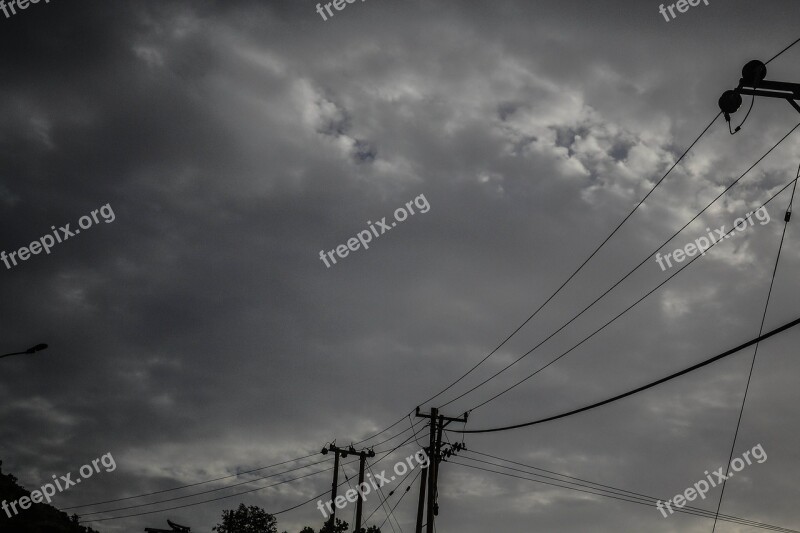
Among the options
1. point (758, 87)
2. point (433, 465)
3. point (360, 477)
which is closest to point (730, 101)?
point (758, 87)

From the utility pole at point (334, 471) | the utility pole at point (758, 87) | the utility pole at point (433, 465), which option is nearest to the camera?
the utility pole at point (758, 87)

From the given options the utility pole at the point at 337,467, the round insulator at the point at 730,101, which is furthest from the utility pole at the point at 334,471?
the round insulator at the point at 730,101

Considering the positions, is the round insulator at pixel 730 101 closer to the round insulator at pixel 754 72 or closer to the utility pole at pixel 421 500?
the round insulator at pixel 754 72

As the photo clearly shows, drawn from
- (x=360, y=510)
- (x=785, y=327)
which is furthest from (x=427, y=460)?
(x=785, y=327)

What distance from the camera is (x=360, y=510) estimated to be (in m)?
33.7

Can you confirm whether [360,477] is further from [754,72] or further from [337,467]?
[754,72]

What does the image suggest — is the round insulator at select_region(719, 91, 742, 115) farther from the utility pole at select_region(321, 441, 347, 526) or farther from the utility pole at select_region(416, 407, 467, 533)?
the utility pole at select_region(321, 441, 347, 526)

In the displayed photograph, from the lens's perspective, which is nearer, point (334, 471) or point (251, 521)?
point (334, 471)

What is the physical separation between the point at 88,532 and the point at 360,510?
1671cm

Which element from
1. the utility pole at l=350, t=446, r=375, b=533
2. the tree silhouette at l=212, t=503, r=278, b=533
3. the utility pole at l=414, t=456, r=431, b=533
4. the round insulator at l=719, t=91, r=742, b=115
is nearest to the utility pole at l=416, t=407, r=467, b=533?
the utility pole at l=414, t=456, r=431, b=533

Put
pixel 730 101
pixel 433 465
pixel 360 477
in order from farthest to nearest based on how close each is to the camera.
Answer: pixel 360 477, pixel 433 465, pixel 730 101

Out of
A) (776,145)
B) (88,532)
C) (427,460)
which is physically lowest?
(88,532)

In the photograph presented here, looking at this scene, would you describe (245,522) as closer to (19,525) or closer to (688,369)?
(19,525)

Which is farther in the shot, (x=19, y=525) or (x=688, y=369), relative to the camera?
(x=19, y=525)
